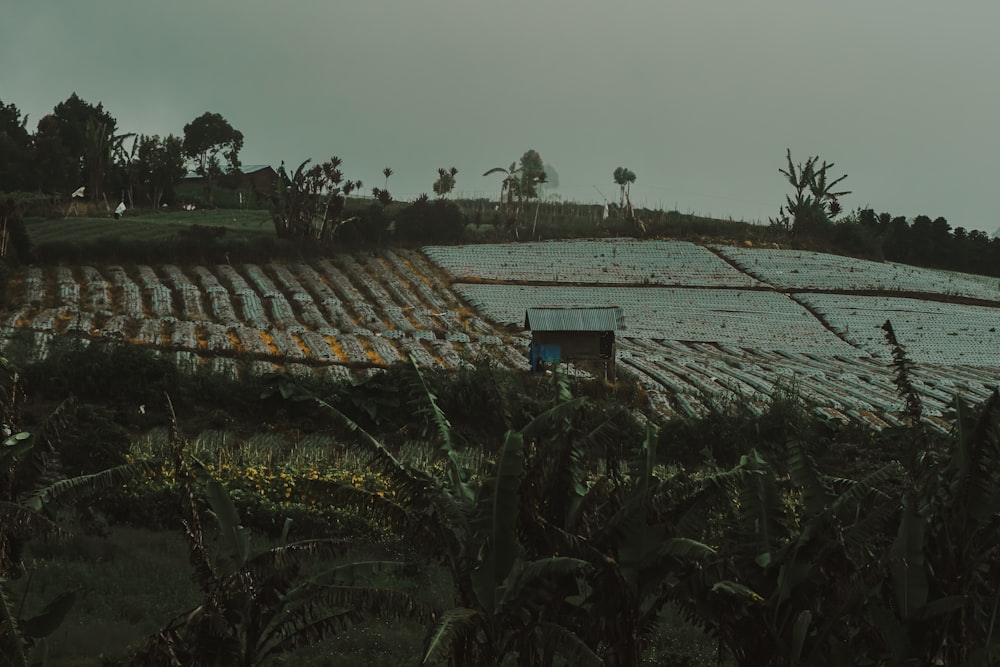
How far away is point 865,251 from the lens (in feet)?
165

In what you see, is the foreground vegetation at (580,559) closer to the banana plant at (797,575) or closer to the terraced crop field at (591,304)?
the banana plant at (797,575)

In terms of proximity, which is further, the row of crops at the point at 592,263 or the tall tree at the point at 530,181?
the tall tree at the point at 530,181

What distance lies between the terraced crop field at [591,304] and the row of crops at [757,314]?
0.10 m

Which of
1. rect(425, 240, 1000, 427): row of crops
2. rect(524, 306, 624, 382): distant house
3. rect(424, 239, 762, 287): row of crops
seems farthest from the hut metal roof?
rect(424, 239, 762, 287): row of crops

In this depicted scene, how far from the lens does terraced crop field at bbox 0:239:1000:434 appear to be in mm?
25922

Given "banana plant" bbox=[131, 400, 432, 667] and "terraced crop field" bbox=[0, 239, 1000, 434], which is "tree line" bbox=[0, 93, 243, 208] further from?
"banana plant" bbox=[131, 400, 432, 667]

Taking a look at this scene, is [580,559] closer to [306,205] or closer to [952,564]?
[952,564]

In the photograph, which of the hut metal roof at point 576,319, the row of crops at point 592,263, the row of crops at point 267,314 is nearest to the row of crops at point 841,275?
the row of crops at point 592,263

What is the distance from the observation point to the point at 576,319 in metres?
25.9

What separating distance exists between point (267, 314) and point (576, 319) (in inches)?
372

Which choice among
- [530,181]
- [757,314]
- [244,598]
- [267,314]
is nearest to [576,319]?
[267,314]

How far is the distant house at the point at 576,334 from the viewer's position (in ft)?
84.1

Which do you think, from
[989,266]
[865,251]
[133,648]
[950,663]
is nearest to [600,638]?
[950,663]

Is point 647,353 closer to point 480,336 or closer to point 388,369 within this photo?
point 480,336
